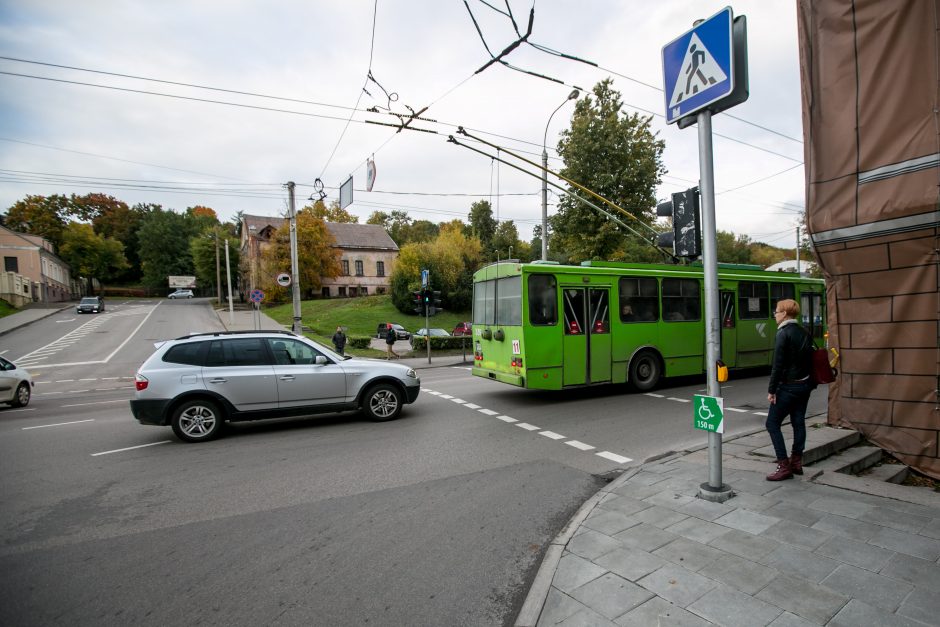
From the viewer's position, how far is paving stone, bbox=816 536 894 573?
3312 mm

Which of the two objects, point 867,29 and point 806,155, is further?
point 806,155

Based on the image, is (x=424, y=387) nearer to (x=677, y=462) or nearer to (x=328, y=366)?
(x=328, y=366)

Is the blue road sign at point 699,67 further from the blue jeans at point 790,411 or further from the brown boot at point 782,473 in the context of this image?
the brown boot at point 782,473

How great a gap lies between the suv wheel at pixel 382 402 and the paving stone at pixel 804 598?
265 inches

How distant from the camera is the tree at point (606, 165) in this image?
2164 cm

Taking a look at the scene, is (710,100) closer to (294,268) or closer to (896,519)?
(896,519)

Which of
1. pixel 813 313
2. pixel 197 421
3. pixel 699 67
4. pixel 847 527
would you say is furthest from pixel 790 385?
pixel 813 313

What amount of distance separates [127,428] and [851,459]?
1118 centimetres

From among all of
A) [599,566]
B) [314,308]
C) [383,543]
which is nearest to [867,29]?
[599,566]

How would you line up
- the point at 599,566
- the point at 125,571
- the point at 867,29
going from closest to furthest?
the point at 599,566 → the point at 125,571 → the point at 867,29

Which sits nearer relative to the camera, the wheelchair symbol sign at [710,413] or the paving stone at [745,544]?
the paving stone at [745,544]

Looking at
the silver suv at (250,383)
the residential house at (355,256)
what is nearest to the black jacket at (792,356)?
the silver suv at (250,383)

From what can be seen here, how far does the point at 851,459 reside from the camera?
213 inches

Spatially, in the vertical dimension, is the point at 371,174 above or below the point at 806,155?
above
